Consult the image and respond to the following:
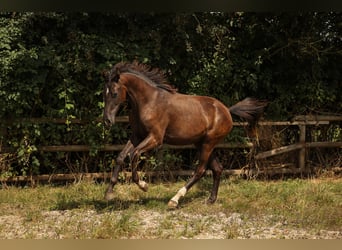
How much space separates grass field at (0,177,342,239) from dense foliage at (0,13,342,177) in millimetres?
1116

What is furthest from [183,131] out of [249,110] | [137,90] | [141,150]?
[249,110]

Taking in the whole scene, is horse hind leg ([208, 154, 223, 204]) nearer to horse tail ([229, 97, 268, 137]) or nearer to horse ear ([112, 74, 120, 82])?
horse tail ([229, 97, 268, 137])

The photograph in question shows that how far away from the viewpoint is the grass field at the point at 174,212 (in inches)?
151

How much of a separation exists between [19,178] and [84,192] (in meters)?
1.48

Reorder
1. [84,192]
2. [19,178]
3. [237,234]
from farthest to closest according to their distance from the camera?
1. [19,178]
2. [84,192]
3. [237,234]

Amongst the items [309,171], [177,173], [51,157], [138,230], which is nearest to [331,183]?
[309,171]

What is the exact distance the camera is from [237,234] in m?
3.78

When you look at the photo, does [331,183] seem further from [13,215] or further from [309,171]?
[13,215]

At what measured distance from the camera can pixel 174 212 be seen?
471 cm

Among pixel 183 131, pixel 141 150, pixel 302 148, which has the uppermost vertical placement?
pixel 183 131

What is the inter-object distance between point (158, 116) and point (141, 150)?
537mm

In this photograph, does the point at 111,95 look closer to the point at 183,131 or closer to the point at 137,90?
the point at 137,90

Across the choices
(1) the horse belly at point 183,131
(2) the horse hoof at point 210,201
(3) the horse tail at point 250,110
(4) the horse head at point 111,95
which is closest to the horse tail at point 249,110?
(3) the horse tail at point 250,110

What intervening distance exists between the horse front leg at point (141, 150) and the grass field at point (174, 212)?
405 mm
